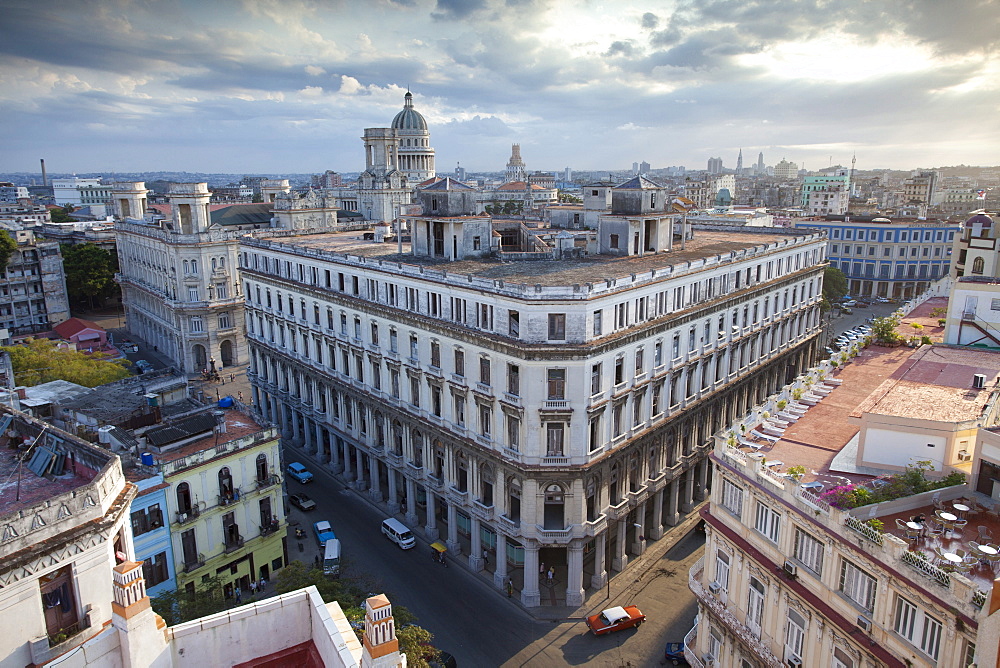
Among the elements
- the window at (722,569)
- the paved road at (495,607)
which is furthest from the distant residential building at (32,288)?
the window at (722,569)

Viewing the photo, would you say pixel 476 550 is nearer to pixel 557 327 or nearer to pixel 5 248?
pixel 557 327

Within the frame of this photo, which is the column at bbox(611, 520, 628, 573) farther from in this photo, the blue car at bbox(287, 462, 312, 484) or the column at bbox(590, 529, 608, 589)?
the blue car at bbox(287, 462, 312, 484)

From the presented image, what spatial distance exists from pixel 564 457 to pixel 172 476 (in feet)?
85.9

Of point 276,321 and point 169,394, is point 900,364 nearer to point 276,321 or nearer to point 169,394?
point 169,394

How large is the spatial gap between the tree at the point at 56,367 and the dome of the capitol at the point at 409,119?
4671 inches

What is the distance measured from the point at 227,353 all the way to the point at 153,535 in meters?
68.0

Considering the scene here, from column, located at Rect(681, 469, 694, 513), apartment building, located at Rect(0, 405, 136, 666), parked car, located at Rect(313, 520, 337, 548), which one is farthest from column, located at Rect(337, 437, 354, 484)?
apartment building, located at Rect(0, 405, 136, 666)

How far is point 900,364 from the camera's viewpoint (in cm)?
4766

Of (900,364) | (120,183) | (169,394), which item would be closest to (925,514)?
(900,364)

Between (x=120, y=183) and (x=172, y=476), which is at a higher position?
(x=120, y=183)

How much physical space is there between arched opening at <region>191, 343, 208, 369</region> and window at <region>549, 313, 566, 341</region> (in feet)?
249

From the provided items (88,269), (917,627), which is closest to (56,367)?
(917,627)

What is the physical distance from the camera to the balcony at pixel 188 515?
146ft

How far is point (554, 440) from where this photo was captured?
46750 millimetres
